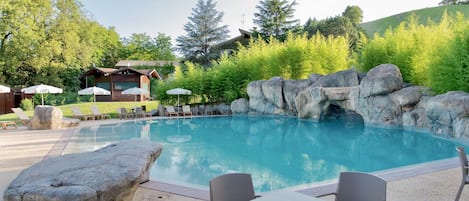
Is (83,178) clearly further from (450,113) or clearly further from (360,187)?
(450,113)

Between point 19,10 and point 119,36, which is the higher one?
point 119,36

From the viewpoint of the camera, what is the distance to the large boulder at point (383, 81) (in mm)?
11750

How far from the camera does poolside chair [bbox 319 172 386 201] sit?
2.07 meters

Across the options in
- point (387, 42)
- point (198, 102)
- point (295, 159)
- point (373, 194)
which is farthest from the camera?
point (198, 102)

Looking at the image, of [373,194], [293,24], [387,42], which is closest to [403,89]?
[387,42]

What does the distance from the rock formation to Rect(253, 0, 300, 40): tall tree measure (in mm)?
14768

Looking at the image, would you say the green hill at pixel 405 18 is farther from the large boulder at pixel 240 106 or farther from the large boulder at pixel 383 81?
the large boulder at pixel 383 81

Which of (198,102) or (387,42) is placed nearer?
(387,42)

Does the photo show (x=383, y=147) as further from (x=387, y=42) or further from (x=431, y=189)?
(x=387, y=42)

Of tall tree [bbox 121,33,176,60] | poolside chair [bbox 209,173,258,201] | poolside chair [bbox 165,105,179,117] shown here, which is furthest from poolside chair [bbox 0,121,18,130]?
tall tree [bbox 121,33,176,60]

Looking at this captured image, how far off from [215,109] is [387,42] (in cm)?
1053

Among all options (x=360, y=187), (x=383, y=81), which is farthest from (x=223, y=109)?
(x=360, y=187)

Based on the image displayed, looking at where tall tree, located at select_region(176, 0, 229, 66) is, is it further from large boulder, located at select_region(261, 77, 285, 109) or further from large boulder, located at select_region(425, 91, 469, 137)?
large boulder, located at select_region(425, 91, 469, 137)

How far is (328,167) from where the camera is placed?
6.36 m
